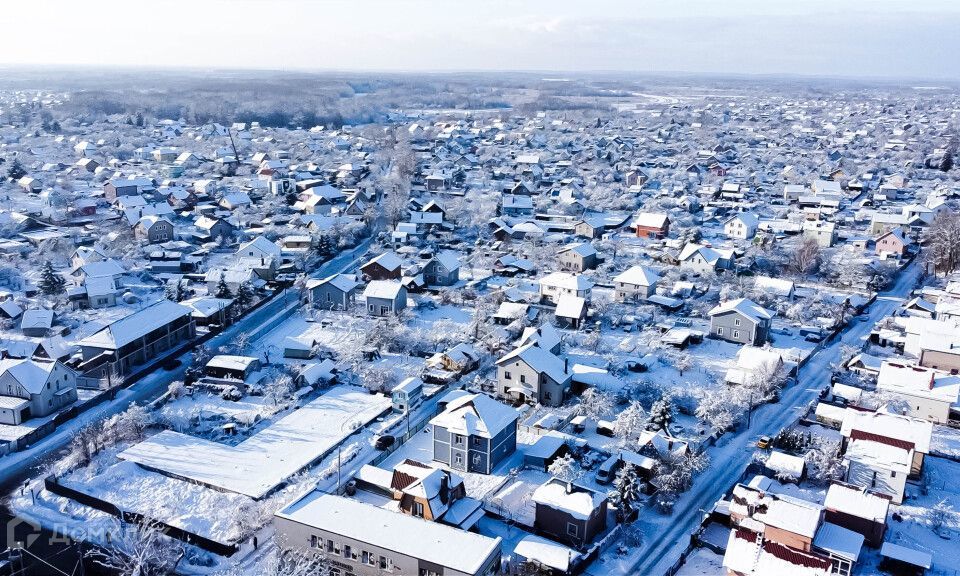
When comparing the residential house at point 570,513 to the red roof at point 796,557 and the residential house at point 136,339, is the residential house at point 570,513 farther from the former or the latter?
the residential house at point 136,339

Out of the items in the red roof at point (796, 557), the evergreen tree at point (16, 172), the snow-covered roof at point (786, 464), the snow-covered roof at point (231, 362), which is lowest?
the snow-covered roof at point (786, 464)

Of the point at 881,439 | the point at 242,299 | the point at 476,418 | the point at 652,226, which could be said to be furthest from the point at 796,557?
the point at 652,226

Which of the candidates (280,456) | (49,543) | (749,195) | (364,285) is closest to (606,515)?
(280,456)

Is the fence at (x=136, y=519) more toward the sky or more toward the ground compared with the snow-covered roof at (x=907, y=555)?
more toward the ground

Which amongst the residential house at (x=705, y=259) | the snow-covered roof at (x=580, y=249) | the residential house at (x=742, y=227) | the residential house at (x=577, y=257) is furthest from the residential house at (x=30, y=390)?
the residential house at (x=742, y=227)

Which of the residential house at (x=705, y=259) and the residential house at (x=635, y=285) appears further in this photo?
the residential house at (x=705, y=259)

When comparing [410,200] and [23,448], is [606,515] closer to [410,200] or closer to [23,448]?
[23,448]

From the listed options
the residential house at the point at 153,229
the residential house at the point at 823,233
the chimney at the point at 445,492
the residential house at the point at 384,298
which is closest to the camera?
the chimney at the point at 445,492
